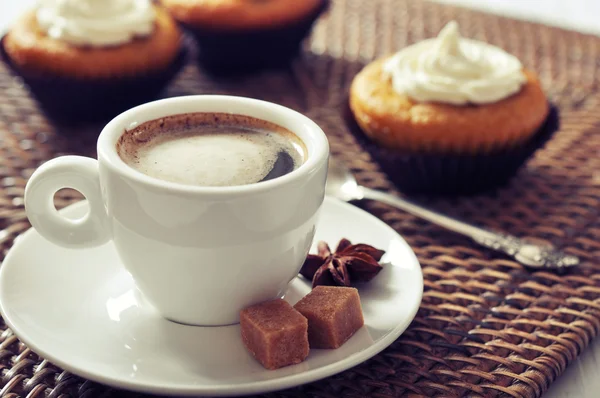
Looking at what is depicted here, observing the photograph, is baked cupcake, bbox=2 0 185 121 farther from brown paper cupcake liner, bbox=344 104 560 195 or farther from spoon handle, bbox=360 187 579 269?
spoon handle, bbox=360 187 579 269

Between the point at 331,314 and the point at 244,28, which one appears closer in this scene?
the point at 331,314

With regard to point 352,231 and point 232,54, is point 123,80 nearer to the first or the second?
point 232,54

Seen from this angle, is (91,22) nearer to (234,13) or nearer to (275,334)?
(234,13)

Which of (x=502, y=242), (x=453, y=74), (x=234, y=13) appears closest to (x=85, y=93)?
(x=234, y=13)

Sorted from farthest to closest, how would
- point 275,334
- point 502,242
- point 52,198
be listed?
point 502,242
point 52,198
point 275,334

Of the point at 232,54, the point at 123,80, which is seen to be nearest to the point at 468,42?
the point at 232,54

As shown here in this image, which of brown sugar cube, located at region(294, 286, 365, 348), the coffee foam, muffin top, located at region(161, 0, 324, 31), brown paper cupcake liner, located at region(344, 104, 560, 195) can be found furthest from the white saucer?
muffin top, located at region(161, 0, 324, 31)
